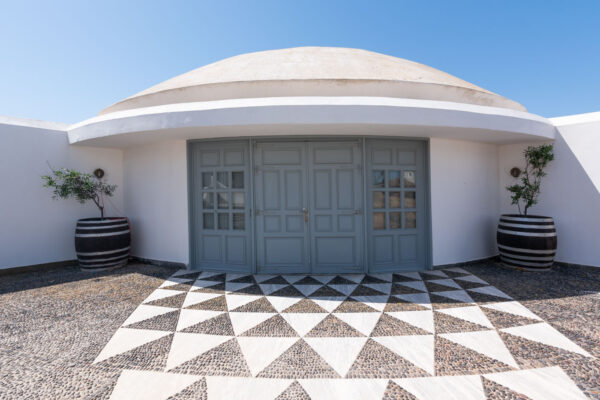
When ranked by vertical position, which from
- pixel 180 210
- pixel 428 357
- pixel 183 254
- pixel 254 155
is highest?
pixel 254 155

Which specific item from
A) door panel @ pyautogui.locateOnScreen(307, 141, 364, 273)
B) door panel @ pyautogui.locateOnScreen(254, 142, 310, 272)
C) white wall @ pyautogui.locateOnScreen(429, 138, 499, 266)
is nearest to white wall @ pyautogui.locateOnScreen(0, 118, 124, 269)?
door panel @ pyautogui.locateOnScreen(254, 142, 310, 272)

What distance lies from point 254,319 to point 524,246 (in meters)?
4.48

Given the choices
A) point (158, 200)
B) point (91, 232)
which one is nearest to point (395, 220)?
point (158, 200)

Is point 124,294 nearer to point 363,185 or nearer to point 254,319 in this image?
point 254,319

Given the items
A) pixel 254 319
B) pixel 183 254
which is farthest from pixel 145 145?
pixel 254 319

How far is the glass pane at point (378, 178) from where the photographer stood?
451 centimetres

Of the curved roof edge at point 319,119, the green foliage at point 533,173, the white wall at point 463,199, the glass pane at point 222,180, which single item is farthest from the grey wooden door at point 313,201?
the green foliage at point 533,173

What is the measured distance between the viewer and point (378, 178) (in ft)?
14.8

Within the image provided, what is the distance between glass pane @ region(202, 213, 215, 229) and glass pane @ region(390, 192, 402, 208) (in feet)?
10.1

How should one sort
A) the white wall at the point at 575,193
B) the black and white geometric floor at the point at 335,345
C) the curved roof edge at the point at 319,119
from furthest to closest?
the white wall at the point at 575,193, the curved roof edge at the point at 319,119, the black and white geometric floor at the point at 335,345

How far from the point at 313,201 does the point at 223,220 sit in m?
1.59

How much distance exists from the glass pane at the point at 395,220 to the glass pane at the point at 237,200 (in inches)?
100

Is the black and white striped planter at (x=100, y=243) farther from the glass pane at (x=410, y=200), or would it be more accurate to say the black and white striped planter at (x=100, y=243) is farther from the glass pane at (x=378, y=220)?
the glass pane at (x=410, y=200)

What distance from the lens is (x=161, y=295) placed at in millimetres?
3633
